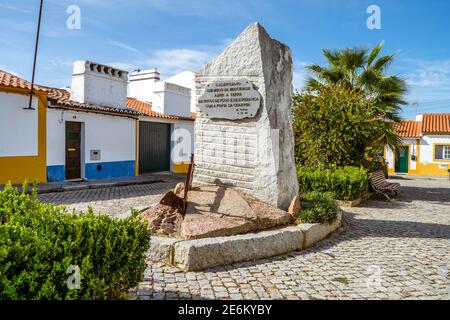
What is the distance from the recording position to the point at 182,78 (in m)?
25.9

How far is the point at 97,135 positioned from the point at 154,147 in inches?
165

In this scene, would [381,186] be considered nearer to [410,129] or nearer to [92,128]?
[92,128]

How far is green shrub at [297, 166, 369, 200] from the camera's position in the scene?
10.6m

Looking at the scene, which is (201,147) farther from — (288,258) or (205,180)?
(288,258)

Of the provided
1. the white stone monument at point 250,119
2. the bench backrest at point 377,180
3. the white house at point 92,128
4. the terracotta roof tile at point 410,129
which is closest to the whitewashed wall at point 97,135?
the white house at point 92,128

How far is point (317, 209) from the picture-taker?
642 centimetres

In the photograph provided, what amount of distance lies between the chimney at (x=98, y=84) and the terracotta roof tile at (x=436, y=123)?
2395cm

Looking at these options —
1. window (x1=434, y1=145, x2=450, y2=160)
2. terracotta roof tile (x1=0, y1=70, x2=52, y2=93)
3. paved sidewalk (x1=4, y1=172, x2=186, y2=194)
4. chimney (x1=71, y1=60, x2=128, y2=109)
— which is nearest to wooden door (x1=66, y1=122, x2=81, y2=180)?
paved sidewalk (x1=4, y1=172, x2=186, y2=194)

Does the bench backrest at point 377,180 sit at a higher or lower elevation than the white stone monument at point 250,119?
lower

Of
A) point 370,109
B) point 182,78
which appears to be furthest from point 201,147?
point 182,78

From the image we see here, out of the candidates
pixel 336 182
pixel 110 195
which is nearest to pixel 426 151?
pixel 336 182

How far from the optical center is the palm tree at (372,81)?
535 inches
